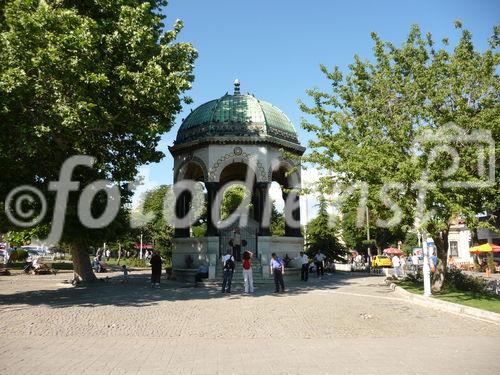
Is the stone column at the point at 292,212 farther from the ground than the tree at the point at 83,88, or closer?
closer

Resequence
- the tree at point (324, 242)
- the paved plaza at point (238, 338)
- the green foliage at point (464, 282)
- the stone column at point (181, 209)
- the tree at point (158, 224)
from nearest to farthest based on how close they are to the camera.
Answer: the paved plaza at point (238, 338)
the green foliage at point (464, 282)
the stone column at point (181, 209)
the tree at point (324, 242)
the tree at point (158, 224)

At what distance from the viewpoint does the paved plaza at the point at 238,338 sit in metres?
6.34

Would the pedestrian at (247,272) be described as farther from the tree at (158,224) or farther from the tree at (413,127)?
the tree at (158,224)

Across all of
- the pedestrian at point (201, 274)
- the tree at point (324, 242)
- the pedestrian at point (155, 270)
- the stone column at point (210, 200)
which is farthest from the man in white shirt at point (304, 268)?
the tree at point (324, 242)

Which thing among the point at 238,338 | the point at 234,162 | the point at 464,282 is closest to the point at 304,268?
the point at 234,162

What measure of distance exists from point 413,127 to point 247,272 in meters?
8.09

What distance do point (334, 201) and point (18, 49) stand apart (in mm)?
11523

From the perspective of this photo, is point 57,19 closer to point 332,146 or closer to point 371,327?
point 332,146

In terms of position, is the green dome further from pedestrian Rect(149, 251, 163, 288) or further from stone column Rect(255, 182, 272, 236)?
pedestrian Rect(149, 251, 163, 288)

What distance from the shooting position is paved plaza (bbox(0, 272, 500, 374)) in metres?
6.34

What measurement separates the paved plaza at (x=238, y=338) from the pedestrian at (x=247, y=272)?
2.46 meters

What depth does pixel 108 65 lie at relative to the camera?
45.5 ft

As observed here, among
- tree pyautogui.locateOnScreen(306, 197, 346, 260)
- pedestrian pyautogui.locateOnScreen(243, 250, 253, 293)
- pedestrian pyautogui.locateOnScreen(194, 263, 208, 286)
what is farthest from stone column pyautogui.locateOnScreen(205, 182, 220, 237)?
tree pyautogui.locateOnScreen(306, 197, 346, 260)

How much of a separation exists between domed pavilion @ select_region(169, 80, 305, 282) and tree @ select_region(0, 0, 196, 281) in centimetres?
796
